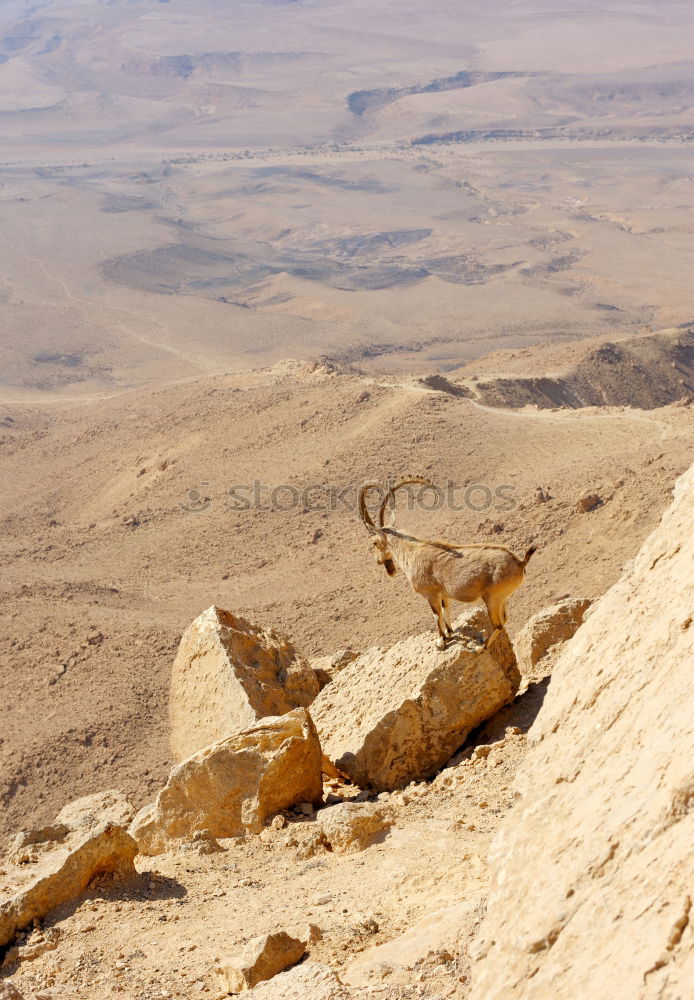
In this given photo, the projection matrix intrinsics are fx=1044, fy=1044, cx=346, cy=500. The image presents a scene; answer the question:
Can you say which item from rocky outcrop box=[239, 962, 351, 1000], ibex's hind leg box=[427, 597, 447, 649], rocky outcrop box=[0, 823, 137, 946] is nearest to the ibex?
ibex's hind leg box=[427, 597, 447, 649]

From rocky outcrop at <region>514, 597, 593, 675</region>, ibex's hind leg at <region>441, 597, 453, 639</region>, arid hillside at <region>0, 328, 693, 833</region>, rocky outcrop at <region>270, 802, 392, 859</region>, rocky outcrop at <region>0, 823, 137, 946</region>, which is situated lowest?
arid hillside at <region>0, 328, 693, 833</region>

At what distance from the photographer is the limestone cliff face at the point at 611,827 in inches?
152

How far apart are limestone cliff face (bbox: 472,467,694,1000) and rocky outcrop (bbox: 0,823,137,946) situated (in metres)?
4.02

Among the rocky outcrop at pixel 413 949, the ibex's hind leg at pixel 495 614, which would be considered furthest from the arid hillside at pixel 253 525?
the rocky outcrop at pixel 413 949

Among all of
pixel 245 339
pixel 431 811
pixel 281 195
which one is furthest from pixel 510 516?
pixel 281 195

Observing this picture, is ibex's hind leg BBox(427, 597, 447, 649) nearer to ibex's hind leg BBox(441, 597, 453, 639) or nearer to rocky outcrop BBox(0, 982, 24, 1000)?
ibex's hind leg BBox(441, 597, 453, 639)

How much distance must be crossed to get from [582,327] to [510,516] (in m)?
38.8

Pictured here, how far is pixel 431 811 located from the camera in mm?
9062

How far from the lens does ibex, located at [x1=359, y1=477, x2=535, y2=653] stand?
9.96 m

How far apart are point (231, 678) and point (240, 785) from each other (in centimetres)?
376

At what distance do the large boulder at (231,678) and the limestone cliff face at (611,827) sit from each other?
7.61 m

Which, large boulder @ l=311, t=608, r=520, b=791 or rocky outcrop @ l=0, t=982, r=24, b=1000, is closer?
rocky outcrop @ l=0, t=982, r=24, b=1000

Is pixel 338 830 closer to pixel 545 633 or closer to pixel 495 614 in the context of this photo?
pixel 495 614

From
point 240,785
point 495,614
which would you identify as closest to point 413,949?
point 240,785
